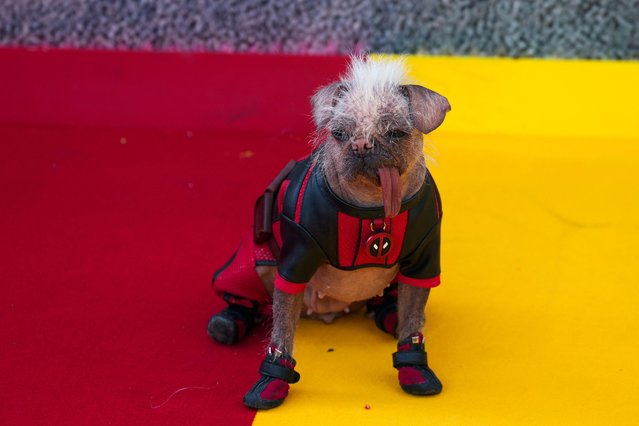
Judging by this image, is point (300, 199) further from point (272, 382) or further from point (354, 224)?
point (272, 382)

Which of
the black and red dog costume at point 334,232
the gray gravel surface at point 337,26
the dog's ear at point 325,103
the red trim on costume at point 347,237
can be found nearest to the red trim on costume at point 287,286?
the black and red dog costume at point 334,232

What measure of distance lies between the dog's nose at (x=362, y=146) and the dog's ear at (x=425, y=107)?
0.37ft

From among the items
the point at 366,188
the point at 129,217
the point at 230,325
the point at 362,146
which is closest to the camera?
the point at 362,146

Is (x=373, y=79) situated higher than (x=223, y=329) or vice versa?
(x=373, y=79)

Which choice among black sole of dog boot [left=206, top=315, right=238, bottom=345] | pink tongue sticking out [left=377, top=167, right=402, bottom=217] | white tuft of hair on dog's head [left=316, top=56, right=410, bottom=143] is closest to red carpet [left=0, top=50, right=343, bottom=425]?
black sole of dog boot [left=206, top=315, right=238, bottom=345]

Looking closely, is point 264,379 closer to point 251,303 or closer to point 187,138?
point 251,303

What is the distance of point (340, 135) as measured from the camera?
167 cm

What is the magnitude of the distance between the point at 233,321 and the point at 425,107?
690 millimetres

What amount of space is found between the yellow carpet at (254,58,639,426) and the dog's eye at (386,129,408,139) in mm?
267

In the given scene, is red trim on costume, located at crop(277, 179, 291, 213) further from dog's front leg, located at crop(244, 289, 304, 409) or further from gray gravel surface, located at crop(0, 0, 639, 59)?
gray gravel surface, located at crop(0, 0, 639, 59)

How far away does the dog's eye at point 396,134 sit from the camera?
1.64 m

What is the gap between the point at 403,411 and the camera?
1.78m

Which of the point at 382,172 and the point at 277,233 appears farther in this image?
the point at 277,233

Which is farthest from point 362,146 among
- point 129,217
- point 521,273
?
point 129,217
